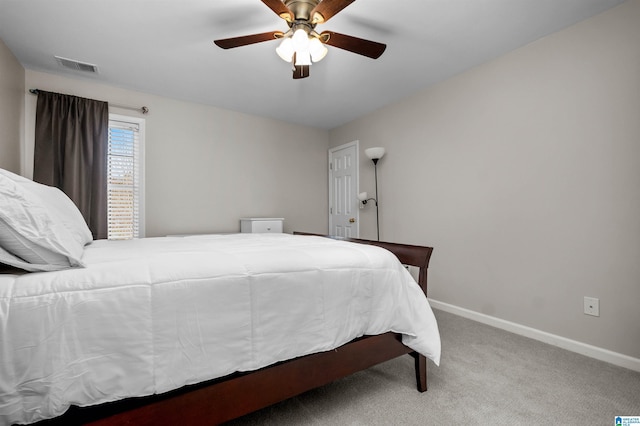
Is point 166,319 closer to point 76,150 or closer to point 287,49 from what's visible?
point 287,49

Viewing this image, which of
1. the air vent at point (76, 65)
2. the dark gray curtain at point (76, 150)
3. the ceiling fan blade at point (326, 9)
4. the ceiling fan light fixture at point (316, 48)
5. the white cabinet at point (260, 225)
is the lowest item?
the white cabinet at point (260, 225)

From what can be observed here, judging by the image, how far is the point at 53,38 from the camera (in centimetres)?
242

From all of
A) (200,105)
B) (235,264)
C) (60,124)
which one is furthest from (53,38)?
(235,264)

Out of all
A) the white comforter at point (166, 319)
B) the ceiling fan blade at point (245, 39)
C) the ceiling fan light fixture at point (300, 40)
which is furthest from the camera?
the ceiling fan blade at point (245, 39)

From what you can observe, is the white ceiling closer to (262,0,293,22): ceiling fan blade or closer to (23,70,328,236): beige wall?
(23,70,328,236): beige wall

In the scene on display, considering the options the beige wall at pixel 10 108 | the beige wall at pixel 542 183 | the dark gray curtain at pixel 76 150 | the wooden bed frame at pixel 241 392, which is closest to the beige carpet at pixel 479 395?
the wooden bed frame at pixel 241 392

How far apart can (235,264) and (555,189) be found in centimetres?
253

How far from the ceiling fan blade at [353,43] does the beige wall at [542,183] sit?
148 cm

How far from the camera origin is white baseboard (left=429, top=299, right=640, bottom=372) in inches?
76.3

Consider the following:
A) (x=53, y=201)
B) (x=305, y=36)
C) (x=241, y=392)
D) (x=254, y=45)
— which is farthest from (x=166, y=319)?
(x=254, y=45)

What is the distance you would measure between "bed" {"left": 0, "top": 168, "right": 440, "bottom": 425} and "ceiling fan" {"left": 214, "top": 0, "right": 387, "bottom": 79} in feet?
4.43

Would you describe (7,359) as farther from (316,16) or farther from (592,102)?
(592,102)

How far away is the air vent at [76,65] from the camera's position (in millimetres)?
2737

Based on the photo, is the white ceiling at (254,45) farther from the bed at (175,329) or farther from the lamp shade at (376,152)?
the bed at (175,329)
